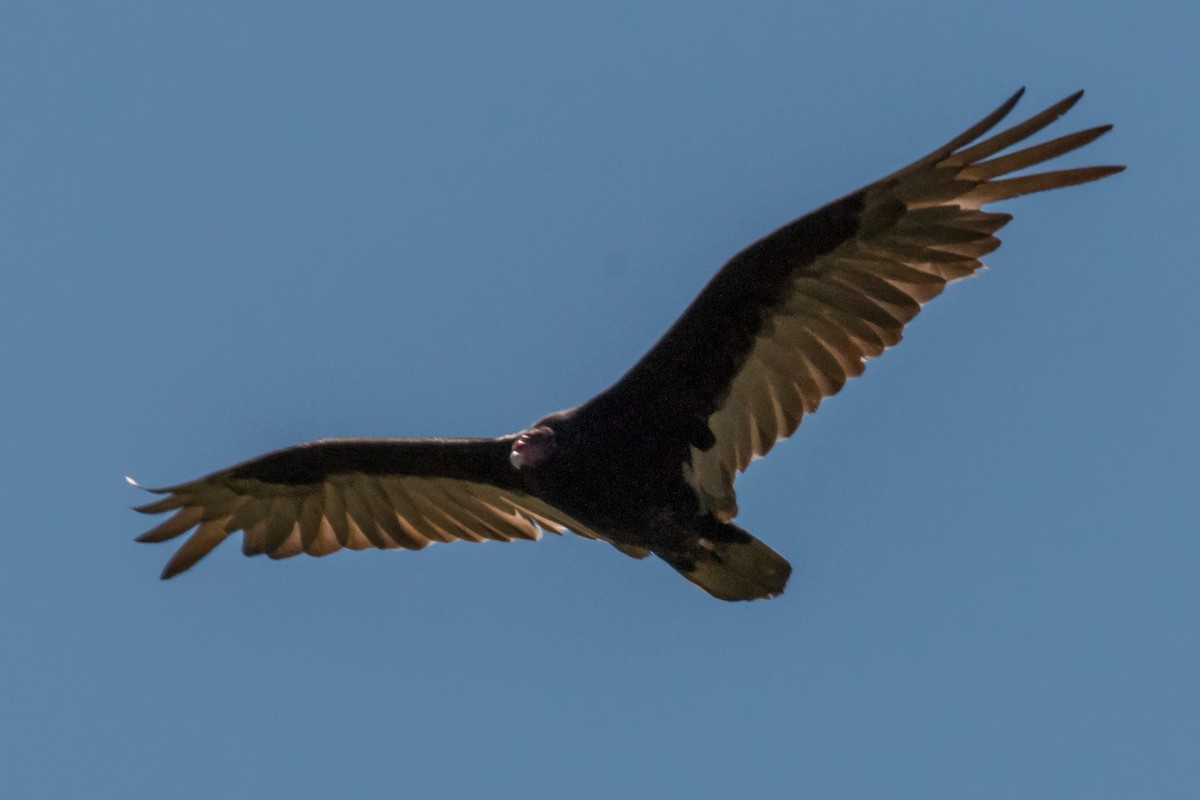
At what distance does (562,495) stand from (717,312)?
3.27 ft

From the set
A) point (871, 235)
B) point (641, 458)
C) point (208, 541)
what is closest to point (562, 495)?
point (641, 458)

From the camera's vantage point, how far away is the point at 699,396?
768 centimetres

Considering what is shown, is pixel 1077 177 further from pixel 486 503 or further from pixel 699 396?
pixel 486 503

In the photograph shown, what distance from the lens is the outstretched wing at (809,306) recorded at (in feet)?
23.8

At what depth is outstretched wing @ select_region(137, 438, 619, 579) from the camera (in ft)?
28.2

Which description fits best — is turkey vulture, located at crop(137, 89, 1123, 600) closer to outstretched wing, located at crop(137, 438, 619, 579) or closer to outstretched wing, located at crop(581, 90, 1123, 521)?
outstretched wing, located at crop(581, 90, 1123, 521)

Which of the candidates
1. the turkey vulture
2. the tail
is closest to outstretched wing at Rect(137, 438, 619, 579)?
the turkey vulture

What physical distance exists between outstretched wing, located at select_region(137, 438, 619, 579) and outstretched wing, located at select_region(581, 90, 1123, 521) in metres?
1.09

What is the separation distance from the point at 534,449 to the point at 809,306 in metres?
1.29

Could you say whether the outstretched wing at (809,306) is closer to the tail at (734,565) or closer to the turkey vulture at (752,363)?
the turkey vulture at (752,363)

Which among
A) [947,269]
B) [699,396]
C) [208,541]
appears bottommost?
[208,541]

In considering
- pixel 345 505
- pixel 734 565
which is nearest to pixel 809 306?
pixel 734 565

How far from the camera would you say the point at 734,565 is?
7.80 meters

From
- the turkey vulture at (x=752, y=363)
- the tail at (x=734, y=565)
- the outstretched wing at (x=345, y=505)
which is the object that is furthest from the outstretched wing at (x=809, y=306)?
the outstretched wing at (x=345, y=505)
